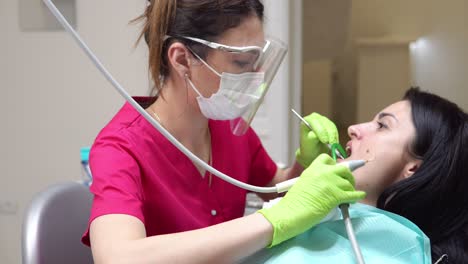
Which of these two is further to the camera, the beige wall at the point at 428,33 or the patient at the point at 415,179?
the beige wall at the point at 428,33

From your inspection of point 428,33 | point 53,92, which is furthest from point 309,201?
point 53,92

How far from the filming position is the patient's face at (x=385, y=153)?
4.64ft

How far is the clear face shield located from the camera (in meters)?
1.28

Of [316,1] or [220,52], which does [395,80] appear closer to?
[316,1]

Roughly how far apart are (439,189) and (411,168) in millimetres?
107

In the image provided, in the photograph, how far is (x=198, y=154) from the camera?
1517mm

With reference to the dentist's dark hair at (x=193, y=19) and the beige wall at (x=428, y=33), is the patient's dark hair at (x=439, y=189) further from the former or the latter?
the beige wall at (x=428, y=33)

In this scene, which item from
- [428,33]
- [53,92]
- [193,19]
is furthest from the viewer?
[53,92]

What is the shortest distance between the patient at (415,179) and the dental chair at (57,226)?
532 mm

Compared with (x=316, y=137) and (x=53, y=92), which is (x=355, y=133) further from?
(x=53, y=92)

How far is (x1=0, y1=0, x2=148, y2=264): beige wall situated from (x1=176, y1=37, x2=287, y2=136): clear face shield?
128cm

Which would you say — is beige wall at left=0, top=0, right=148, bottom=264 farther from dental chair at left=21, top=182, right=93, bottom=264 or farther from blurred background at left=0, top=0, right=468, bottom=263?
dental chair at left=21, top=182, right=93, bottom=264

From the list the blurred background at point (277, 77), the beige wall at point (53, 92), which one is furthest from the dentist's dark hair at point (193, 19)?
the beige wall at point (53, 92)

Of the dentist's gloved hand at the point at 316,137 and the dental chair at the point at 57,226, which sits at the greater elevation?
the dentist's gloved hand at the point at 316,137
